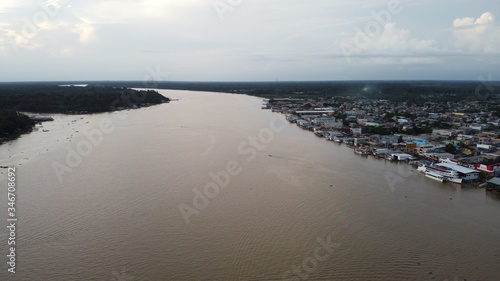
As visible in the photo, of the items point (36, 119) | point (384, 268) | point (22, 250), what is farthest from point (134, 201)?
point (36, 119)

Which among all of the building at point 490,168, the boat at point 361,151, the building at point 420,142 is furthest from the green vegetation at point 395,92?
the building at point 490,168

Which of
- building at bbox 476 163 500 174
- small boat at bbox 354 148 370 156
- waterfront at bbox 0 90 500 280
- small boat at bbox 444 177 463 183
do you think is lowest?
waterfront at bbox 0 90 500 280

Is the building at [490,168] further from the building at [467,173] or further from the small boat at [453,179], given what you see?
the small boat at [453,179]

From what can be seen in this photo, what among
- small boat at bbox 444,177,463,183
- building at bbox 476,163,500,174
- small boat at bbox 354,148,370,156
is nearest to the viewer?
small boat at bbox 444,177,463,183

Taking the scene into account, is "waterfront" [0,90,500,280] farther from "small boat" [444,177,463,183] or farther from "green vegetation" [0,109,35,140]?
"green vegetation" [0,109,35,140]

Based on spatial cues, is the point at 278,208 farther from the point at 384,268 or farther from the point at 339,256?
the point at 384,268

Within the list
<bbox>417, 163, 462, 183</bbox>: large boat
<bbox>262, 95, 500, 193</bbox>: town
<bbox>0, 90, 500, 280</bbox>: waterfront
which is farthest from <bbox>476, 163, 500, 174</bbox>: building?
<bbox>0, 90, 500, 280</bbox>: waterfront
